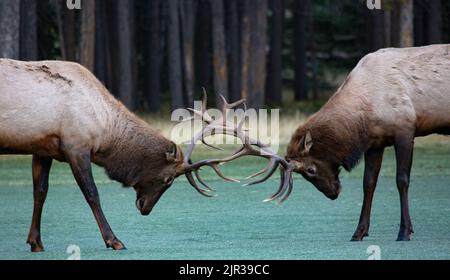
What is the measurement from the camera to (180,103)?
4375cm

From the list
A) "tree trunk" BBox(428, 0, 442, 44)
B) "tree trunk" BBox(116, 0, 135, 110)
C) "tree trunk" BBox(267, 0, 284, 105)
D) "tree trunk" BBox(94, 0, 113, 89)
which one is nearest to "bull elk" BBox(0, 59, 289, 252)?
"tree trunk" BBox(116, 0, 135, 110)

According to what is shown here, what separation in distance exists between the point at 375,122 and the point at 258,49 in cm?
2824

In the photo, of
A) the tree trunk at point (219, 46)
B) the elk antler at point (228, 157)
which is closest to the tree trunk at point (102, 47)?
the tree trunk at point (219, 46)

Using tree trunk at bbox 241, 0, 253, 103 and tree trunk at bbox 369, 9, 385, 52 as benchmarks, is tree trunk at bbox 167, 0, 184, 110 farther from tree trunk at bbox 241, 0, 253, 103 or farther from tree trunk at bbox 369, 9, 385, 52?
tree trunk at bbox 369, 9, 385, 52

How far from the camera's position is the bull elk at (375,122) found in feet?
51.9

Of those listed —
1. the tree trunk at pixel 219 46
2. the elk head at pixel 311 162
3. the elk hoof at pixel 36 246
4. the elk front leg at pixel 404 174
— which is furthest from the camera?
the tree trunk at pixel 219 46

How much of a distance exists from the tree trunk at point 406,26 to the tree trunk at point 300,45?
19132 mm

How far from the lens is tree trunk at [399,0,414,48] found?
33969mm

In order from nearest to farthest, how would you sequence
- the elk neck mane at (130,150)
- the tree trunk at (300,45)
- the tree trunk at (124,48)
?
1. the elk neck mane at (130,150)
2. the tree trunk at (124,48)
3. the tree trunk at (300,45)

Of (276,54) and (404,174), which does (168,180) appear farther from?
(276,54)

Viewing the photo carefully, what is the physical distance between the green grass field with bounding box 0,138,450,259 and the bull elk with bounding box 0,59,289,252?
2.42 ft

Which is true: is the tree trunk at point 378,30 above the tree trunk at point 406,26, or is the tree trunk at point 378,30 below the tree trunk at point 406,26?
below

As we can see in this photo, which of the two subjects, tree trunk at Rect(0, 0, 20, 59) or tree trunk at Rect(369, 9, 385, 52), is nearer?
tree trunk at Rect(0, 0, 20, 59)

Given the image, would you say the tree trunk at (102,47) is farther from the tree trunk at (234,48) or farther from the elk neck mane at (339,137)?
the elk neck mane at (339,137)
